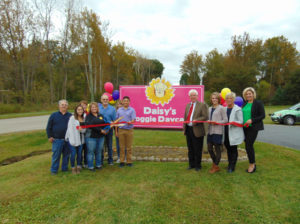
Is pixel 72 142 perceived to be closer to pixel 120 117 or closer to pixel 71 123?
pixel 71 123

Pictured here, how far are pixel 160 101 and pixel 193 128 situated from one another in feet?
11.0

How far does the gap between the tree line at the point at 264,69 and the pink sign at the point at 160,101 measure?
112ft

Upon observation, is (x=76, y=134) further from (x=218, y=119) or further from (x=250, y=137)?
(x=250, y=137)

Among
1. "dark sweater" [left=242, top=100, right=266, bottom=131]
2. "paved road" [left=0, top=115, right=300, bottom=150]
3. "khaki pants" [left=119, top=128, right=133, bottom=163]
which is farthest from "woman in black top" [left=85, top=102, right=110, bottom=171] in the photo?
"paved road" [left=0, top=115, right=300, bottom=150]

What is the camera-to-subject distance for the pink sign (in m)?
7.03

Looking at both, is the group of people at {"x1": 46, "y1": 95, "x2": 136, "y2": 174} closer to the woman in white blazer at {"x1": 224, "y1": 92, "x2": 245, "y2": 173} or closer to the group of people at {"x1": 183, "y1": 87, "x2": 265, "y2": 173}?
the group of people at {"x1": 183, "y1": 87, "x2": 265, "y2": 173}

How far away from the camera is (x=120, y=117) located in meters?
4.46

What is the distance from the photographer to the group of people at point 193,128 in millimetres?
3781

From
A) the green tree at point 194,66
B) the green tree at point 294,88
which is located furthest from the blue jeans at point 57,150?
the green tree at point 194,66

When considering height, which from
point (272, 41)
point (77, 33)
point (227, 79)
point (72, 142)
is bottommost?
point (72, 142)

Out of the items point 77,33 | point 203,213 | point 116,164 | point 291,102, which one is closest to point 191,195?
point 203,213

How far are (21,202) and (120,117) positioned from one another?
248 cm

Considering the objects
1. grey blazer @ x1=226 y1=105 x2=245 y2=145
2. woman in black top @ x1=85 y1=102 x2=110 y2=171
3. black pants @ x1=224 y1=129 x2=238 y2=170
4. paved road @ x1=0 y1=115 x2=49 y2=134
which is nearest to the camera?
grey blazer @ x1=226 y1=105 x2=245 y2=145

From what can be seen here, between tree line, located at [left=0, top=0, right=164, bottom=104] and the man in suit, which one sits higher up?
tree line, located at [left=0, top=0, right=164, bottom=104]
